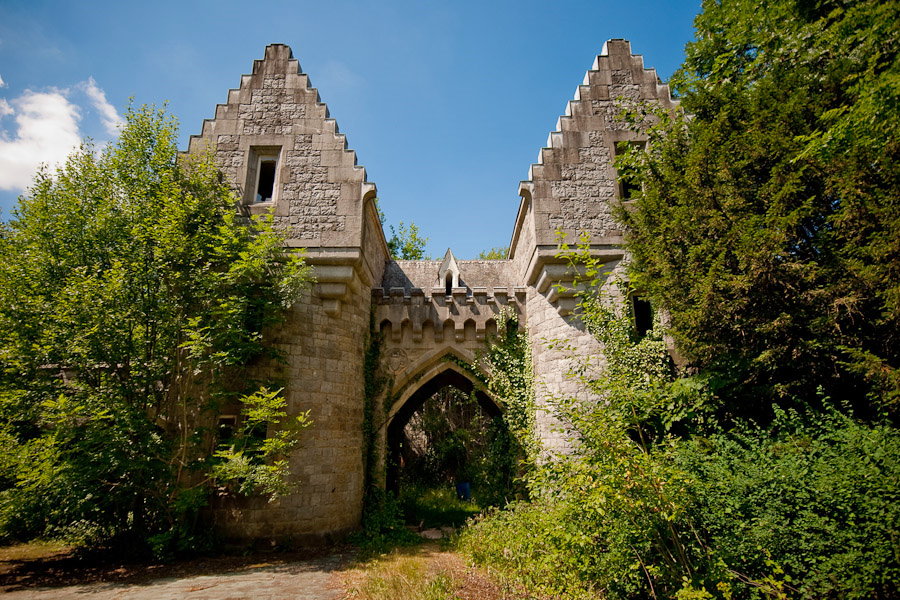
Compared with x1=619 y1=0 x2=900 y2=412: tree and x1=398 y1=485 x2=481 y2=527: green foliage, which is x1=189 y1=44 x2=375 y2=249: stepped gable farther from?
x1=398 y1=485 x2=481 y2=527: green foliage

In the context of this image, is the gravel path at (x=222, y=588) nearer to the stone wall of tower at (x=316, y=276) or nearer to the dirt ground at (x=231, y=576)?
the dirt ground at (x=231, y=576)

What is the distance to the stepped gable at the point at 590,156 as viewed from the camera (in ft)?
28.8

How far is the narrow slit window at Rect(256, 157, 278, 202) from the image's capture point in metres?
9.65

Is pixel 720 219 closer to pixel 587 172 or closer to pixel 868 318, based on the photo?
pixel 868 318

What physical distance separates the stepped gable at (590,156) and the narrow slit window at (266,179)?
583cm

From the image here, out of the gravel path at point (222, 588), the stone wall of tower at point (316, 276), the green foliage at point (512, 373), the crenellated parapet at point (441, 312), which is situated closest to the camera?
the gravel path at point (222, 588)

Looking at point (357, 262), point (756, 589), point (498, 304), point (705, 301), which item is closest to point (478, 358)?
point (498, 304)

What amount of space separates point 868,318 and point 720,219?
6.86 feet

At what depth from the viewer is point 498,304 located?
10398mm

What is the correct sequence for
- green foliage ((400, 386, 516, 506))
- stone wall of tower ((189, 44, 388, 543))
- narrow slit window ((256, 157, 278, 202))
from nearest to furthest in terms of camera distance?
stone wall of tower ((189, 44, 388, 543))
narrow slit window ((256, 157, 278, 202))
green foliage ((400, 386, 516, 506))

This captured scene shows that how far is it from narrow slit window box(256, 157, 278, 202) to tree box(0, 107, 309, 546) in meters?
1.26

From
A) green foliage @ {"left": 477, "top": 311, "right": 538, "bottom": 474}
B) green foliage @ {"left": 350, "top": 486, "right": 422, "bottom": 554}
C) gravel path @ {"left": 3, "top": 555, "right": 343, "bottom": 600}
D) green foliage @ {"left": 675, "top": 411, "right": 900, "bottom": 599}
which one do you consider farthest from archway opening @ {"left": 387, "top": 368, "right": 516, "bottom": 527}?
green foliage @ {"left": 675, "top": 411, "right": 900, "bottom": 599}

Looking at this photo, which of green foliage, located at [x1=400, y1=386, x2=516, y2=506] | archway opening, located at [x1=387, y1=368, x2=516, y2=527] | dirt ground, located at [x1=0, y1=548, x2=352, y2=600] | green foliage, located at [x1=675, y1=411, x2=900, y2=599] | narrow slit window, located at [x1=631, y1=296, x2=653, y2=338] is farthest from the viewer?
green foliage, located at [x1=400, y1=386, x2=516, y2=506]

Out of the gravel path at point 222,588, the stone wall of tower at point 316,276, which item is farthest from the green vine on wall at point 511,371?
the gravel path at point 222,588
